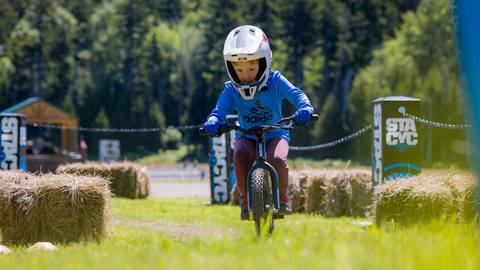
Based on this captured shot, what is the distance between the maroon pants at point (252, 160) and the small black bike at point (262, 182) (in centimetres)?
16

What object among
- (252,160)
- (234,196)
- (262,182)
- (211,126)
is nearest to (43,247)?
(211,126)

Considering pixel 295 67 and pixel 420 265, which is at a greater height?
pixel 295 67

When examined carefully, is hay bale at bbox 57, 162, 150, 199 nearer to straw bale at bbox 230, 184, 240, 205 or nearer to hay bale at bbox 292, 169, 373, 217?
straw bale at bbox 230, 184, 240, 205

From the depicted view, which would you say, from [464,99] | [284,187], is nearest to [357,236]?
[464,99]

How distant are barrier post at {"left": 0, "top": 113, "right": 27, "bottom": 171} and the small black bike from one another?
38.9 feet

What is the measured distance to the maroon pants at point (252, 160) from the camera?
298 inches

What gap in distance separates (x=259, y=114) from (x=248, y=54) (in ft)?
2.00

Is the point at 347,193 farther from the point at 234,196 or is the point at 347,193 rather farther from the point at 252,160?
the point at 252,160

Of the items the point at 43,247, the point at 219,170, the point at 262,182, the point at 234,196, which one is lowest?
the point at 234,196

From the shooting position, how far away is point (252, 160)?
25.2 ft

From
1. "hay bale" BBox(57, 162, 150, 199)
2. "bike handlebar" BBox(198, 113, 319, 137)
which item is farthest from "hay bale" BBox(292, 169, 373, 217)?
"hay bale" BBox(57, 162, 150, 199)

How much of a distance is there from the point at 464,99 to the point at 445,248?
78cm

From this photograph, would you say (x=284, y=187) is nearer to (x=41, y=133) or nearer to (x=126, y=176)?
(x=126, y=176)

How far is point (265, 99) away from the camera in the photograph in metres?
7.84
